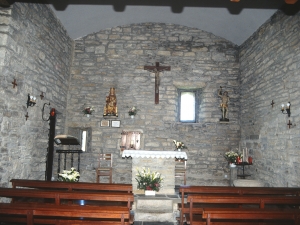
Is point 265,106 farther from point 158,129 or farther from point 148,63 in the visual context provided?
point 148,63

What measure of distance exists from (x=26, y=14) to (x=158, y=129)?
475cm

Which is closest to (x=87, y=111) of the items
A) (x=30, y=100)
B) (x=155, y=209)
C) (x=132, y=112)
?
(x=132, y=112)

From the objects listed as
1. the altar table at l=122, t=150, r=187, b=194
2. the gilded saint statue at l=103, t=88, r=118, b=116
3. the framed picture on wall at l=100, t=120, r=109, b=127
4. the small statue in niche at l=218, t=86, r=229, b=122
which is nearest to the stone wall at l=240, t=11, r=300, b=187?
the small statue in niche at l=218, t=86, r=229, b=122

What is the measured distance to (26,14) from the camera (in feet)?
17.3

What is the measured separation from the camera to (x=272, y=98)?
624 cm

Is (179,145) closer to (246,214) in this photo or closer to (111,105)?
(111,105)

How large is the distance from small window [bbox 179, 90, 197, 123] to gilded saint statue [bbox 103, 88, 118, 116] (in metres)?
2.18

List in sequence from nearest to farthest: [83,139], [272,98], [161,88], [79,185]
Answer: [79,185]
[272,98]
[83,139]
[161,88]

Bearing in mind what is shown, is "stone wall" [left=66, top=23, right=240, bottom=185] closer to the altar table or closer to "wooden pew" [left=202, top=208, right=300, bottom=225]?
the altar table

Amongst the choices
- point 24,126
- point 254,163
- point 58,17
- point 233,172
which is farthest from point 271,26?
point 24,126

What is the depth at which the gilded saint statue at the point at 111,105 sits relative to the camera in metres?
7.99

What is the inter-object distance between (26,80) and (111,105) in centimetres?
300

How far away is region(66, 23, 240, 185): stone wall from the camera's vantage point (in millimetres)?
8055

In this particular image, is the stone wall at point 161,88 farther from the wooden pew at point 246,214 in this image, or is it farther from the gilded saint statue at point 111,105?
the wooden pew at point 246,214
